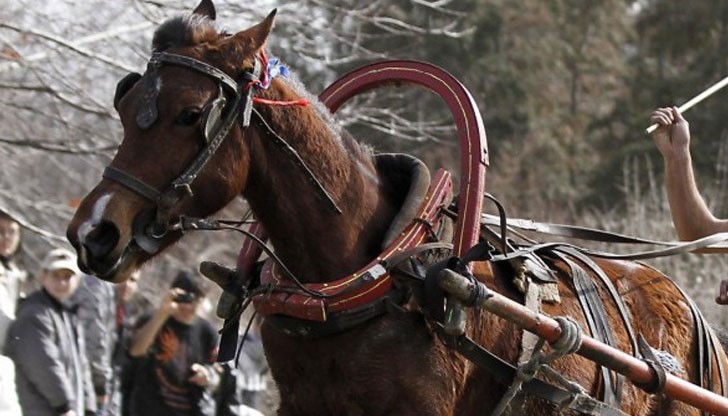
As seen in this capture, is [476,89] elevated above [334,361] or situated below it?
above

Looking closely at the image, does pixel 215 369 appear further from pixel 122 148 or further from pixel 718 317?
pixel 718 317

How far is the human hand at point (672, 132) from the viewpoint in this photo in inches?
259

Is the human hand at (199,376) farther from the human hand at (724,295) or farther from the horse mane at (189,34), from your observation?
the horse mane at (189,34)

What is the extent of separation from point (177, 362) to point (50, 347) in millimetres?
1177

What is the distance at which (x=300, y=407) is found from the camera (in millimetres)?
5234

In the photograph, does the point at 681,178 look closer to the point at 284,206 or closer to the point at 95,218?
the point at 284,206

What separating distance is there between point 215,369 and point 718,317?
6.14 metres

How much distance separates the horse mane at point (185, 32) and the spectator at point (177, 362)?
450 cm

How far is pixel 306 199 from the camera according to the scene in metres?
5.26

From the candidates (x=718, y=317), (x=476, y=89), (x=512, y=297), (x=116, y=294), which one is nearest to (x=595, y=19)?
(x=476, y=89)

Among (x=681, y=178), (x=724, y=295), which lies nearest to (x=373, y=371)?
(x=724, y=295)

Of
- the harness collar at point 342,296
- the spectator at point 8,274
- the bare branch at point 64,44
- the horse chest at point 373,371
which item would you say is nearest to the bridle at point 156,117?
the harness collar at point 342,296

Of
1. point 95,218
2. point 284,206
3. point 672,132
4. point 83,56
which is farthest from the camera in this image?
point 83,56

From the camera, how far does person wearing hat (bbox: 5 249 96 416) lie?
855 centimetres
